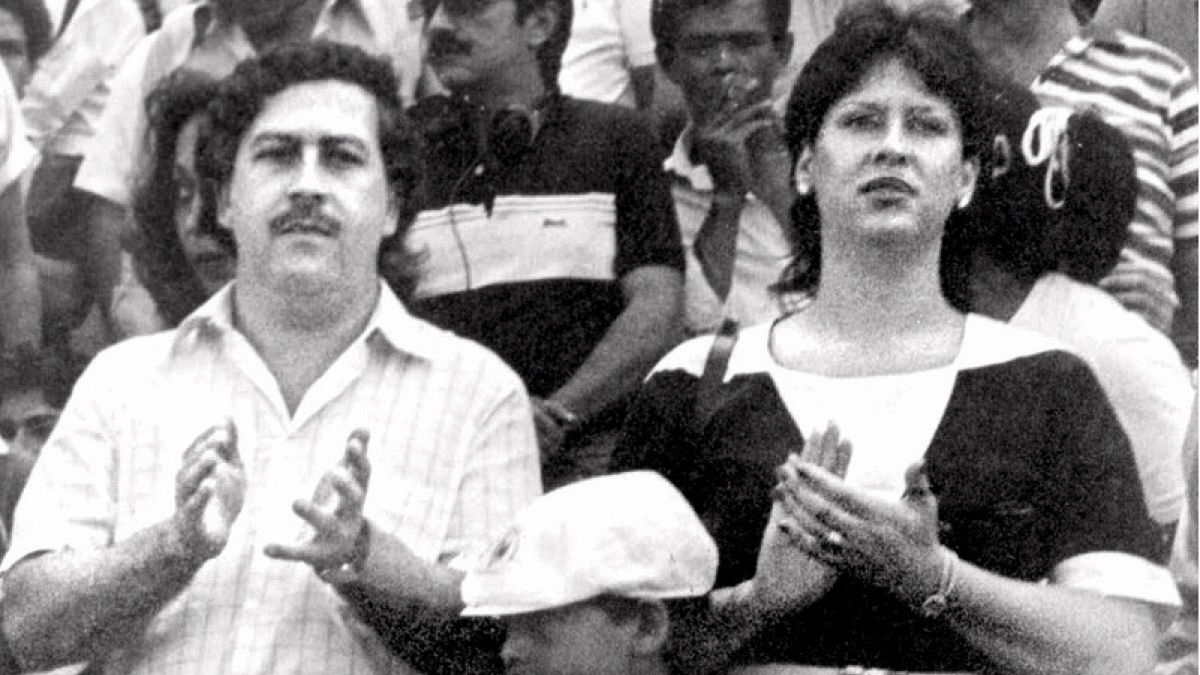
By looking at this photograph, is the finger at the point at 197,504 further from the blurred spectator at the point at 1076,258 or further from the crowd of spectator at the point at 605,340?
the blurred spectator at the point at 1076,258

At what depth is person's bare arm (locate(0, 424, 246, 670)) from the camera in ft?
13.0

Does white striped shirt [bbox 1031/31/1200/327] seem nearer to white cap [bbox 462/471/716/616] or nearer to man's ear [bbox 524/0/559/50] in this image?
man's ear [bbox 524/0/559/50]

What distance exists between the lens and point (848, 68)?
13.4 feet

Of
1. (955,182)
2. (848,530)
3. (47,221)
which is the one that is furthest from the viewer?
(47,221)

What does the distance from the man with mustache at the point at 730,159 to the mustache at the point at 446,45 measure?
0.35 meters

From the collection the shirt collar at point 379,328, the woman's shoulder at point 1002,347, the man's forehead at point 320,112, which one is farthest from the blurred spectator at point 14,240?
the woman's shoulder at point 1002,347

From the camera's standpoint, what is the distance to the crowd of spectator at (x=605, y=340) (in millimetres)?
3852

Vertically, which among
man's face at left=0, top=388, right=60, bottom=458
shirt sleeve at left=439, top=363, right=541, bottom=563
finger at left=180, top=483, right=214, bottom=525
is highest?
finger at left=180, top=483, right=214, bottom=525

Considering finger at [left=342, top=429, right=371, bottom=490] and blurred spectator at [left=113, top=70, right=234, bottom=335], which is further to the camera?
blurred spectator at [left=113, top=70, right=234, bottom=335]

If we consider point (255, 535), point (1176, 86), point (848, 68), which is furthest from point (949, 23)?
point (255, 535)

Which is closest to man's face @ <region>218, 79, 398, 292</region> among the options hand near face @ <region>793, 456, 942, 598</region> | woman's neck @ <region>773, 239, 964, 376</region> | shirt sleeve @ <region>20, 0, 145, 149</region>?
shirt sleeve @ <region>20, 0, 145, 149</region>

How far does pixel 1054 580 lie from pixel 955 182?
595 mm

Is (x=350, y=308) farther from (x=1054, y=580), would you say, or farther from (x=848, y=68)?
(x=1054, y=580)

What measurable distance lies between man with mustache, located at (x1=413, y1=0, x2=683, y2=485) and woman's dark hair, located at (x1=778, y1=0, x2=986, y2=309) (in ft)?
1.11
